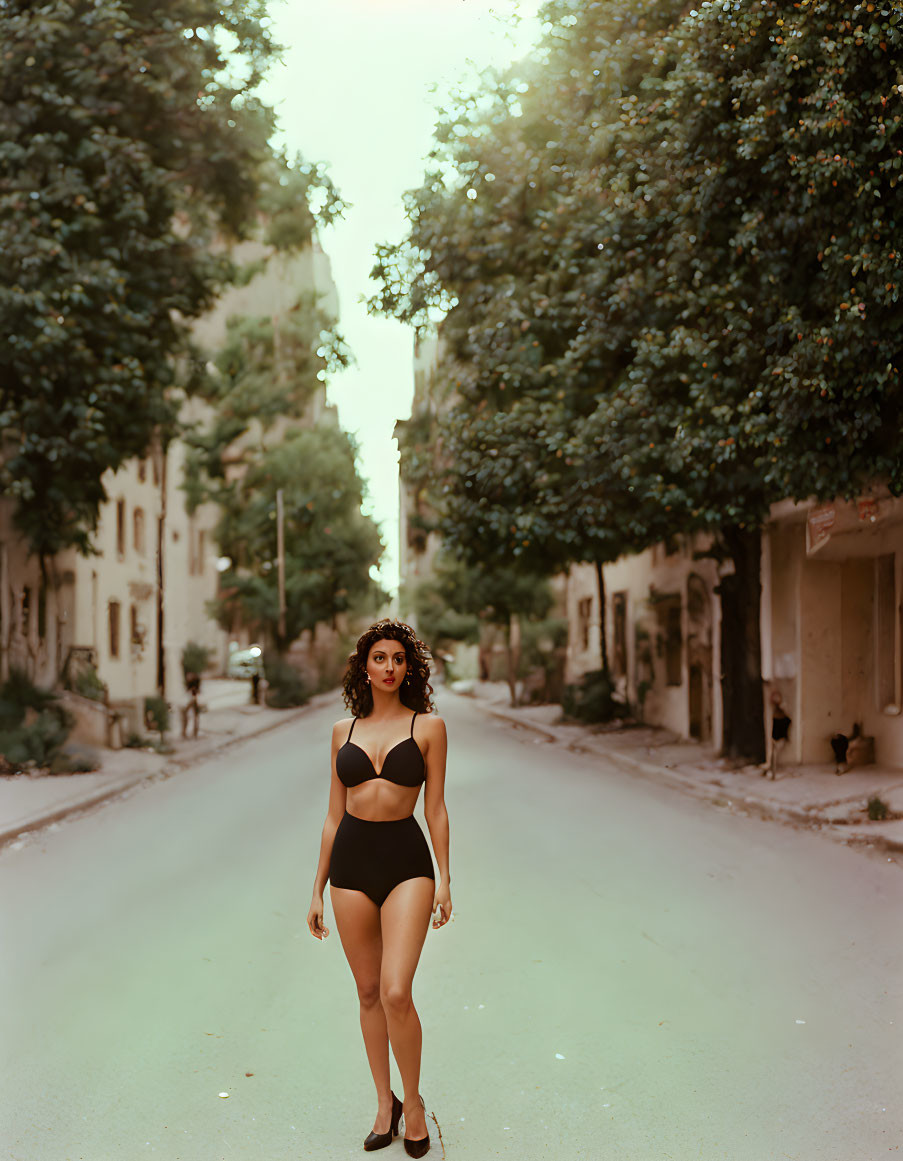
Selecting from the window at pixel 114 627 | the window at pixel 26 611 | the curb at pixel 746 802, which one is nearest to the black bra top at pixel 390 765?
the curb at pixel 746 802

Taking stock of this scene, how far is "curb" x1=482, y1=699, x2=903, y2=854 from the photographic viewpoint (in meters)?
12.1

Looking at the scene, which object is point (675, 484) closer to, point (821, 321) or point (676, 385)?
point (676, 385)

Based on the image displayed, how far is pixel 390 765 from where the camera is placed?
410 centimetres

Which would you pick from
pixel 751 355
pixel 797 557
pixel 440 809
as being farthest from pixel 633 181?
pixel 440 809

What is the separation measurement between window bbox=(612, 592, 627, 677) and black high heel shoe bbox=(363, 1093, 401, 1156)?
3019 centimetres

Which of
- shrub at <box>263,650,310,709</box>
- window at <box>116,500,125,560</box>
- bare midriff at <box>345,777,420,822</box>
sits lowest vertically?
shrub at <box>263,650,310,709</box>

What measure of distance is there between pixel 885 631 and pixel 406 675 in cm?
1571

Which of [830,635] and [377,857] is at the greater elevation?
[830,635]

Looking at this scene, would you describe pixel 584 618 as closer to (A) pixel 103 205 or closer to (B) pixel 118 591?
(B) pixel 118 591

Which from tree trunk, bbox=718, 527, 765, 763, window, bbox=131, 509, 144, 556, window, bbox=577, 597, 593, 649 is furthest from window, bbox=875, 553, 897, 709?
window, bbox=131, 509, 144, 556

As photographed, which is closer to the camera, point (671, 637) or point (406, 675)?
point (406, 675)

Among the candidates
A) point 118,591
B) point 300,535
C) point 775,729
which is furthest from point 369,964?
point 300,535

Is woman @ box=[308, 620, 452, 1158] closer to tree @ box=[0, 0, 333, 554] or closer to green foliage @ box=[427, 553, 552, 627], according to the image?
tree @ box=[0, 0, 333, 554]

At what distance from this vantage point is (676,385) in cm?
1630
